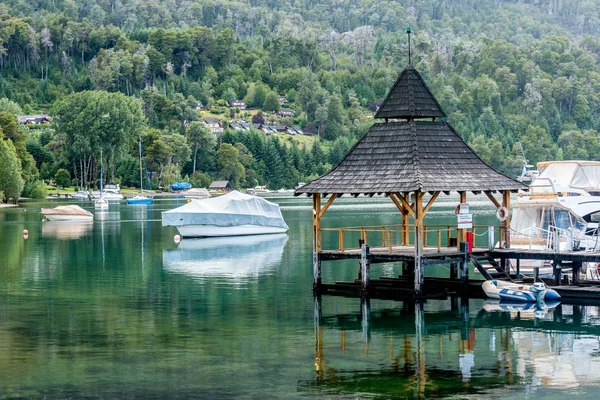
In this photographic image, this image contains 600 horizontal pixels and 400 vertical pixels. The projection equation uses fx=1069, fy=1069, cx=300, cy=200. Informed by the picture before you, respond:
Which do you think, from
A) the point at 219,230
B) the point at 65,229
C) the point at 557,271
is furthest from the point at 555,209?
the point at 65,229

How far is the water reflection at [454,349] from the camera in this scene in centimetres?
2675

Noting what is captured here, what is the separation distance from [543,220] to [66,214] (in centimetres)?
6486

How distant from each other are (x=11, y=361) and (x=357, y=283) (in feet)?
56.0

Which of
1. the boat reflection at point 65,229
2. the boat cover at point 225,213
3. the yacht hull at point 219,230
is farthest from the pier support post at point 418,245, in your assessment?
the boat reflection at point 65,229

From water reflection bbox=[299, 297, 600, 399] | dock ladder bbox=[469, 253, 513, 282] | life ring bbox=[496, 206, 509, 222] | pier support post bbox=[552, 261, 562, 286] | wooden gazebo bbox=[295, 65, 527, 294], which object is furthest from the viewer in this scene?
life ring bbox=[496, 206, 509, 222]

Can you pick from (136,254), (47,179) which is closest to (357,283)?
(136,254)

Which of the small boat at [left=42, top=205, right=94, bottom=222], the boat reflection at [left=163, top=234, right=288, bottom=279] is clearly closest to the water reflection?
the boat reflection at [left=163, top=234, right=288, bottom=279]

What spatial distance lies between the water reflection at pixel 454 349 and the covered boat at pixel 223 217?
40473mm

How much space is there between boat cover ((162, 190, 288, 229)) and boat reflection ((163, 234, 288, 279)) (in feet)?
4.50

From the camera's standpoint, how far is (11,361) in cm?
3025

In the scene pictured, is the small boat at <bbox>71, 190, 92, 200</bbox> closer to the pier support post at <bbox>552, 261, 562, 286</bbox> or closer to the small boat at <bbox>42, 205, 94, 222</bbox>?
the small boat at <bbox>42, 205, 94, 222</bbox>

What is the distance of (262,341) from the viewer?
3328 cm

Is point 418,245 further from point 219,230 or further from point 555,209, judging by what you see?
point 219,230

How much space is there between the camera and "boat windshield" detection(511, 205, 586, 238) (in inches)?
1996
